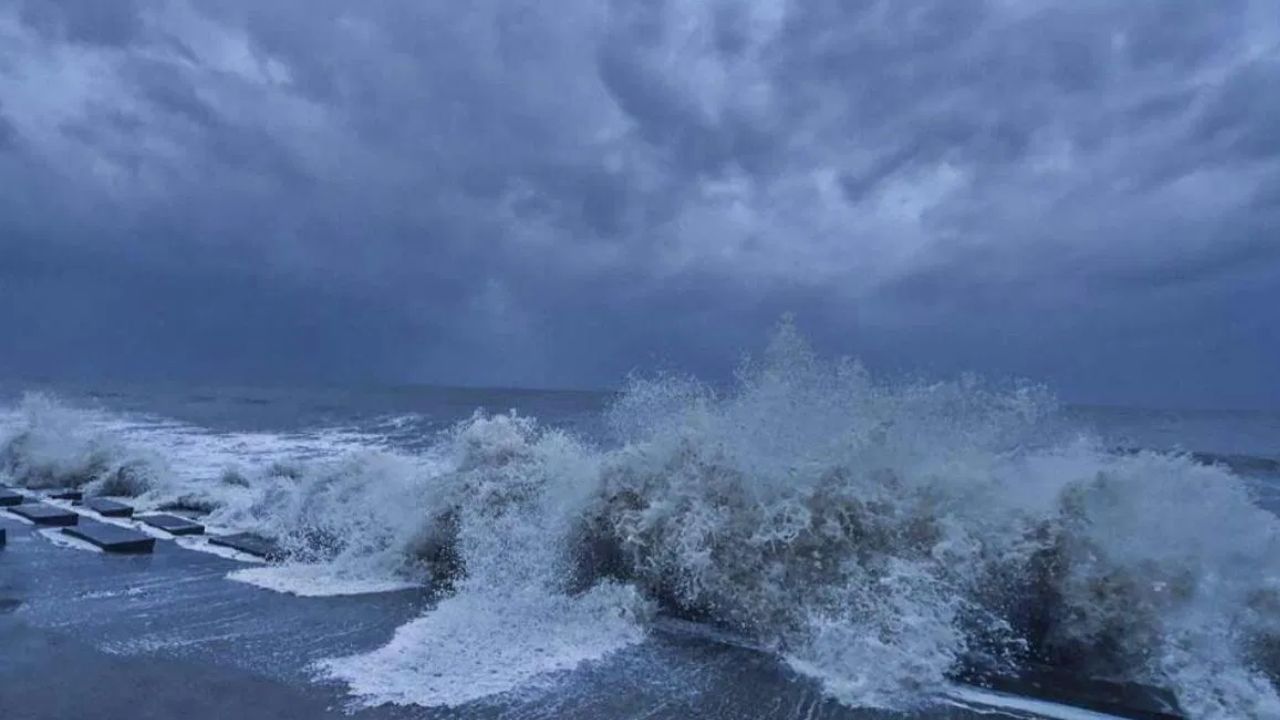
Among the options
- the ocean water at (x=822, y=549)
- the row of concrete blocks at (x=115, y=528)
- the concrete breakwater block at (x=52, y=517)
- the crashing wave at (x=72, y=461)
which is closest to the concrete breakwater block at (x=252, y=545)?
the row of concrete blocks at (x=115, y=528)

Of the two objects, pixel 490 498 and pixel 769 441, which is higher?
pixel 769 441

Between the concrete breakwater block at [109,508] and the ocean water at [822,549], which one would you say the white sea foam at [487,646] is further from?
the concrete breakwater block at [109,508]

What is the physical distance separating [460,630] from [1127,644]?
179 inches

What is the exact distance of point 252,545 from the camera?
8.16 m

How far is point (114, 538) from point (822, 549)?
22.7 feet

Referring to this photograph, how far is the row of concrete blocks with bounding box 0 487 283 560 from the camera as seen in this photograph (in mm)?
7664

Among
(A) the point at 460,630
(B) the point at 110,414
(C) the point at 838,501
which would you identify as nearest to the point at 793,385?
(C) the point at 838,501

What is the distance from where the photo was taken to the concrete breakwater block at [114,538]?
7559mm

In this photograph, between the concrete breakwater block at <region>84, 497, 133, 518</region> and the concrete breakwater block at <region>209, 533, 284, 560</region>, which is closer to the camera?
the concrete breakwater block at <region>209, 533, 284, 560</region>

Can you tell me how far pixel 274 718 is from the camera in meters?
3.95

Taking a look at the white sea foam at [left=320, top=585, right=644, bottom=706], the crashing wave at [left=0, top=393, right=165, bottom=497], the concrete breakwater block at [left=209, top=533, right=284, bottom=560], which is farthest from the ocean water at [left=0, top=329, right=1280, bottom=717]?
the crashing wave at [left=0, top=393, right=165, bottom=497]

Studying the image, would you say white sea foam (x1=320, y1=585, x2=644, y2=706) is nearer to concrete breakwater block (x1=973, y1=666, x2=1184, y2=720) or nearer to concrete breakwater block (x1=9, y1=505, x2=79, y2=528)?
concrete breakwater block (x1=973, y1=666, x2=1184, y2=720)

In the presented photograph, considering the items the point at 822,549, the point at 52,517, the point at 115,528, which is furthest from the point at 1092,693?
the point at 52,517

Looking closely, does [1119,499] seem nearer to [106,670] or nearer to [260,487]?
[106,670]
